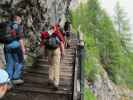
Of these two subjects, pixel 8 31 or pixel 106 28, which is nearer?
pixel 8 31

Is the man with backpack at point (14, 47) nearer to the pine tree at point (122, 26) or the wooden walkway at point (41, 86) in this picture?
the wooden walkway at point (41, 86)

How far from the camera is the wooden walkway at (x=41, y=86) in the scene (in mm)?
13344

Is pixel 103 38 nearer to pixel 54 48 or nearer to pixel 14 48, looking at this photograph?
pixel 54 48

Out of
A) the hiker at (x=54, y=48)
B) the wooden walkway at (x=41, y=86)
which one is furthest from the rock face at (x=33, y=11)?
the hiker at (x=54, y=48)

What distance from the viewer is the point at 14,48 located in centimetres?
1303

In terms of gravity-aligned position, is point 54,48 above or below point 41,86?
above

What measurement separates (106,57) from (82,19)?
37.0ft

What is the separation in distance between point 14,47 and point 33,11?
7.18m

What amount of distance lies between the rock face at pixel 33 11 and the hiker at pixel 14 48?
154 inches

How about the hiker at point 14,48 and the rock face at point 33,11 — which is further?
the rock face at point 33,11

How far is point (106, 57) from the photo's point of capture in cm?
7788

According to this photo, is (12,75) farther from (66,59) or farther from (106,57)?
(106,57)

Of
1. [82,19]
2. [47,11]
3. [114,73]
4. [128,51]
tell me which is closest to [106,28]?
[82,19]

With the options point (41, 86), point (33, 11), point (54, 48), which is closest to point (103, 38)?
point (33, 11)
